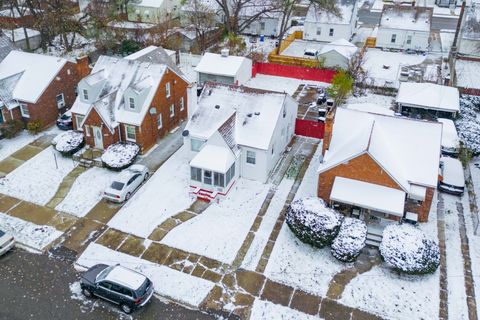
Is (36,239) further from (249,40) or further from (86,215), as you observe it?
(249,40)

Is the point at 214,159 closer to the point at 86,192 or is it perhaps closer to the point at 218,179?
the point at 218,179

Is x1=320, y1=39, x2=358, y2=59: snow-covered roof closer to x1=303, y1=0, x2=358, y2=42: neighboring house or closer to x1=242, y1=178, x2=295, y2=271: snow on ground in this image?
x1=303, y1=0, x2=358, y2=42: neighboring house

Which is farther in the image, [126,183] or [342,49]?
[342,49]

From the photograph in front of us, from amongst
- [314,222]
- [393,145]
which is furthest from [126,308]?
[393,145]

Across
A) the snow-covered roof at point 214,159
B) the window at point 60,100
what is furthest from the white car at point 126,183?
the window at point 60,100

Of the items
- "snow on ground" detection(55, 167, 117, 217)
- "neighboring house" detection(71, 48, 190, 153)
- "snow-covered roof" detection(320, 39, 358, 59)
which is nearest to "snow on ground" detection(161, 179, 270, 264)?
"snow on ground" detection(55, 167, 117, 217)

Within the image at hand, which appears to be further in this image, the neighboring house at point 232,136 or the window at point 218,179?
the neighboring house at point 232,136

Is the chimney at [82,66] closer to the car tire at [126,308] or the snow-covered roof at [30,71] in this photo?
the snow-covered roof at [30,71]
